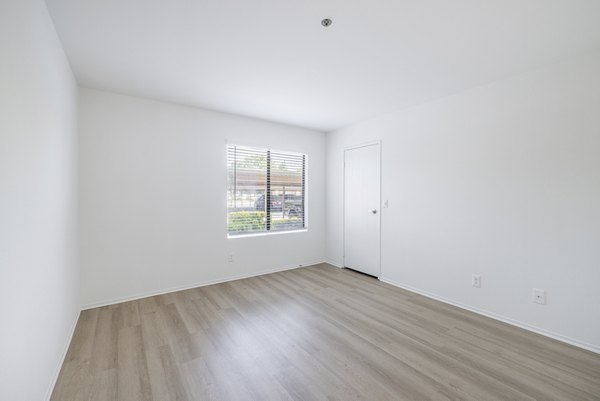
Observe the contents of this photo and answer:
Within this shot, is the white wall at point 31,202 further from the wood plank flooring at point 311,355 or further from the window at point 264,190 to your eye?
the window at point 264,190

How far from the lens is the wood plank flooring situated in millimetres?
→ 1705

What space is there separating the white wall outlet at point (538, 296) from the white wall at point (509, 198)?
0.04 m

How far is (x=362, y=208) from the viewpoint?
4.23 m

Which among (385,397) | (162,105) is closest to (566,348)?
(385,397)

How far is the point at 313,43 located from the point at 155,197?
261cm

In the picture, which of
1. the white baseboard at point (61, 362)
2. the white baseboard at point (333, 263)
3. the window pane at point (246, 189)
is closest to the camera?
the white baseboard at point (61, 362)

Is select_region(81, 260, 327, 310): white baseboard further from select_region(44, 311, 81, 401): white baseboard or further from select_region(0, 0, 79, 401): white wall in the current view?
select_region(0, 0, 79, 401): white wall

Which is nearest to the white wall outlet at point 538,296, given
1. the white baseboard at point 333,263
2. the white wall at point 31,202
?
the white baseboard at point 333,263

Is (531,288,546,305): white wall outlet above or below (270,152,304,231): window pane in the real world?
below

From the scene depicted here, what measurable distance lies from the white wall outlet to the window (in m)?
3.20

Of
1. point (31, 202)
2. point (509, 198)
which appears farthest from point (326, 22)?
point (509, 198)

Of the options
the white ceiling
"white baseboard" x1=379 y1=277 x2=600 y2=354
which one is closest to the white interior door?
"white baseboard" x1=379 y1=277 x2=600 y2=354

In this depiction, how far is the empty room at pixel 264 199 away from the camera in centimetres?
167

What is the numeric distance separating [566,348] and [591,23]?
2559 mm
